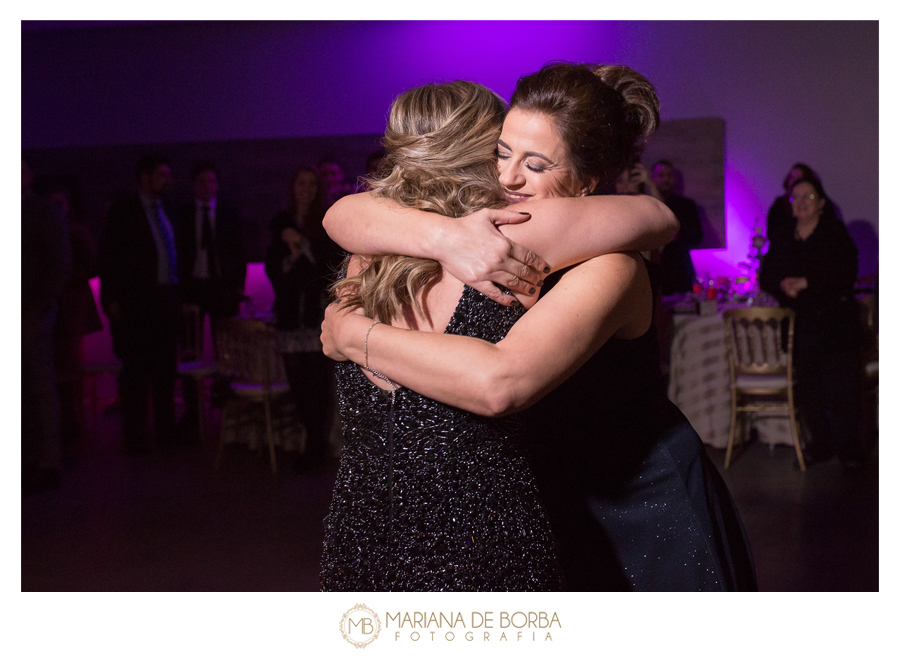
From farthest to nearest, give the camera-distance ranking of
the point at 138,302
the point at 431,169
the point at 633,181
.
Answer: the point at 633,181 < the point at 138,302 < the point at 431,169

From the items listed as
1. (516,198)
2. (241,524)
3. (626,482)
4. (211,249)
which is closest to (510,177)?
(516,198)

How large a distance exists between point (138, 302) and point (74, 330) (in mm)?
1028

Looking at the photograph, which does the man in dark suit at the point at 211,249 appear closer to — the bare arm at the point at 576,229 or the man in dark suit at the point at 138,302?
the man in dark suit at the point at 138,302

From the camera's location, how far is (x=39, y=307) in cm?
422

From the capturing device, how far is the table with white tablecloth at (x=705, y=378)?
4.89m

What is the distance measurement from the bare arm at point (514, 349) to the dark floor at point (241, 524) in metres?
2.18

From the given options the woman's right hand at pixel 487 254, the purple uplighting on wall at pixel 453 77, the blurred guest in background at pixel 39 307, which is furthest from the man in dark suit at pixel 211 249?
the woman's right hand at pixel 487 254

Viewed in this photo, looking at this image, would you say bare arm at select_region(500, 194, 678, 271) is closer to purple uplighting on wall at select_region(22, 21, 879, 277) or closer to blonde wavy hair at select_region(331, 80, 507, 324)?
blonde wavy hair at select_region(331, 80, 507, 324)
